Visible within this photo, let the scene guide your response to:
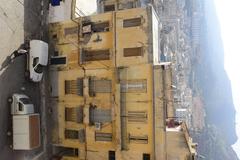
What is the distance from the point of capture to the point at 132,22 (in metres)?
16.0

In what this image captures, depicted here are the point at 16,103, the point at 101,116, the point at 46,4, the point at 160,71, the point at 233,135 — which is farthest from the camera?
the point at 233,135

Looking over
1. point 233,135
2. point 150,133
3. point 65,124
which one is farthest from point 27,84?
point 233,135

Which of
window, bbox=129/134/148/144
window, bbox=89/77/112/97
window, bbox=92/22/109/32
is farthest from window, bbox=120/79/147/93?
window, bbox=92/22/109/32

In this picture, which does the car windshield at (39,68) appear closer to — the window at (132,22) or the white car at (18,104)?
the white car at (18,104)

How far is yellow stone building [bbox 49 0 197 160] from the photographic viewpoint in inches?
603

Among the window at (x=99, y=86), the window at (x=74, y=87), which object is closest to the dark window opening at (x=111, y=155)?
the window at (x=99, y=86)

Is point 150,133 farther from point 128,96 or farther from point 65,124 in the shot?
point 65,124

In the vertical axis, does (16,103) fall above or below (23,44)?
below

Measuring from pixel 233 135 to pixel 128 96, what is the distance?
93469 millimetres

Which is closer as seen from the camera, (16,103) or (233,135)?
(16,103)

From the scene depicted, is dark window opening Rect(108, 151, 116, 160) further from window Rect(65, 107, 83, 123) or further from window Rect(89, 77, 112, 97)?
window Rect(89, 77, 112, 97)

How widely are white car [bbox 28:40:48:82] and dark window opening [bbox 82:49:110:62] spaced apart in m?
2.23

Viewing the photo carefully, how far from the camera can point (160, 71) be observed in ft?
49.5

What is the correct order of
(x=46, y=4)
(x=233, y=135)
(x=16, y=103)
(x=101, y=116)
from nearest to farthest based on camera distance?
(x=16, y=103) → (x=101, y=116) → (x=46, y=4) → (x=233, y=135)
